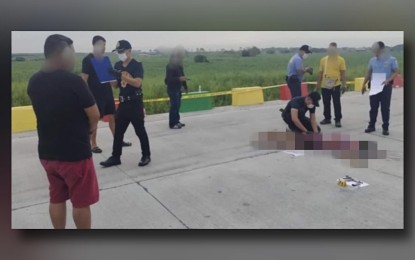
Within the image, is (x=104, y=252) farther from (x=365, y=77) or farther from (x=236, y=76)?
(x=365, y=77)

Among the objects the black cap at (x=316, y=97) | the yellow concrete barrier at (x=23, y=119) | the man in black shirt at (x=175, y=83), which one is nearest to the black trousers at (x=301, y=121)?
the black cap at (x=316, y=97)

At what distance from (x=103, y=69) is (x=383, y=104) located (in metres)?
2.21

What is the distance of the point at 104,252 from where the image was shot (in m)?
3.15

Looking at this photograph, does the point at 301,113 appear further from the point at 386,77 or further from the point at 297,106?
the point at 386,77

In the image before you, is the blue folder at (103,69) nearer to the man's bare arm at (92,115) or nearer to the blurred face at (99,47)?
the blurred face at (99,47)

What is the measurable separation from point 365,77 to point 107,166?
2.15 m

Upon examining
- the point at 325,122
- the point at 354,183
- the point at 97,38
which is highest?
the point at 97,38

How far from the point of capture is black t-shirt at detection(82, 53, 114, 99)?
3051 mm

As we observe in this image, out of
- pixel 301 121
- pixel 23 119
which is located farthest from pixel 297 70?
pixel 23 119

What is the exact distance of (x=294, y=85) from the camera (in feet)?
10.9

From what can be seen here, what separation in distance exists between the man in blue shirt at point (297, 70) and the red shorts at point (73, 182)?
5.47ft

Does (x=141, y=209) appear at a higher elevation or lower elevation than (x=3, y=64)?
lower

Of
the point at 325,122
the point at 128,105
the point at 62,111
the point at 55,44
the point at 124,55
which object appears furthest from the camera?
the point at 325,122

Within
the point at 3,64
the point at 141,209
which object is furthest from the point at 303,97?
the point at 3,64
